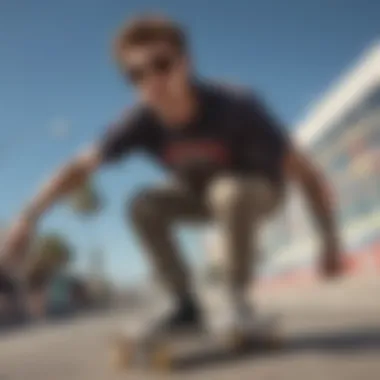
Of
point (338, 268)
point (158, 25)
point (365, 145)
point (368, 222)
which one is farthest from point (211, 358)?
point (368, 222)

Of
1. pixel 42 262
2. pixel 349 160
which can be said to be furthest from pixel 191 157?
pixel 349 160

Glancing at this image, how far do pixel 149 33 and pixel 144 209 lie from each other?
0.38 m

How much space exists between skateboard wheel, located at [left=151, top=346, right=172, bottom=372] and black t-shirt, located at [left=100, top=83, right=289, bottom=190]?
38 cm

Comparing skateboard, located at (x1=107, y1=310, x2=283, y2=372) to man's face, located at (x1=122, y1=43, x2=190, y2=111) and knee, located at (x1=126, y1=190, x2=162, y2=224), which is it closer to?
knee, located at (x1=126, y1=190, x2=162, y2=224)

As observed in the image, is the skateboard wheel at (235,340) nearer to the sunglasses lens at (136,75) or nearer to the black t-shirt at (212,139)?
the black t-shirt at (212,139)

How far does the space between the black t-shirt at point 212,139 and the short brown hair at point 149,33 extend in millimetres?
113

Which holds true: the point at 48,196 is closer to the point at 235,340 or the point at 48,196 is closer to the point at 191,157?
the point at 191,157

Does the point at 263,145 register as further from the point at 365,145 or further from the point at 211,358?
the point at 365,145

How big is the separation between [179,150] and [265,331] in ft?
1.34

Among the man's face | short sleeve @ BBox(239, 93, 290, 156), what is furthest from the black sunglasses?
short sleeve @ BBox(239, 93, 290, 156)

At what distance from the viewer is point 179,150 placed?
121 cm

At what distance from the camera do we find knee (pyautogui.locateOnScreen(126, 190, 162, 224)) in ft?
4.17

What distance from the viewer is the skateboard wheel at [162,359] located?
3.52 feet

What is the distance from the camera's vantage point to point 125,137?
1.23 metres
